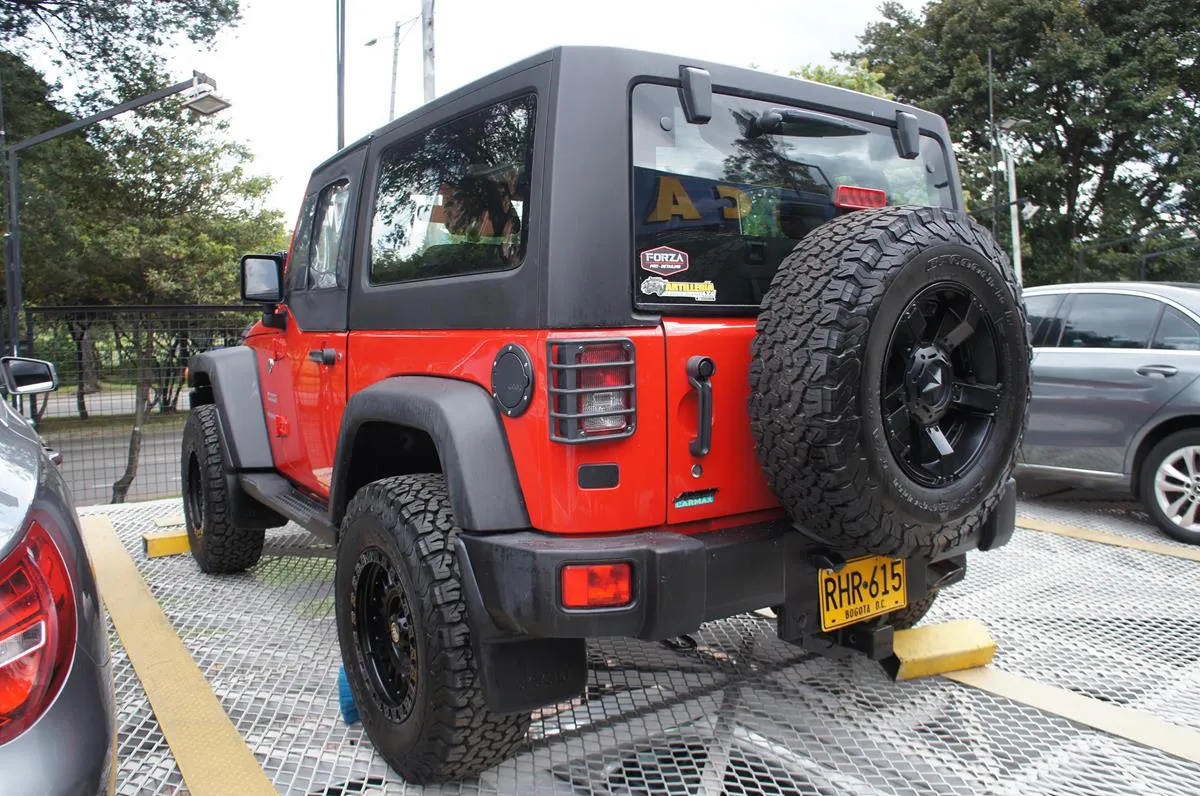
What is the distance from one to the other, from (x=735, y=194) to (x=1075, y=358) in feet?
14.3

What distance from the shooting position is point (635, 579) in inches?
77.8

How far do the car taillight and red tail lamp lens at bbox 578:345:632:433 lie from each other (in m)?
1.09

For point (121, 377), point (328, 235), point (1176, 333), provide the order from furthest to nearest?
point (121, 377) < point (1176, 333) < point (328, 235)

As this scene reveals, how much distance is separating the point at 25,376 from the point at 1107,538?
5649 mm

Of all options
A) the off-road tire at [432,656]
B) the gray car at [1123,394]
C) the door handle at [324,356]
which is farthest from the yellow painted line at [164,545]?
the gray car at [1123,394]

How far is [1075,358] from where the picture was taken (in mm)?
5637

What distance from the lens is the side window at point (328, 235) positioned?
333 cm

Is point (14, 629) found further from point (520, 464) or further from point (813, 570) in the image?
point (813, 570)

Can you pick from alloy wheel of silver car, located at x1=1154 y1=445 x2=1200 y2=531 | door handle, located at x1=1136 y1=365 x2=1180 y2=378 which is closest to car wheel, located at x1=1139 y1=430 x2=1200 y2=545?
alloy wheel of silver car, located at x1=1154 y1=445 x2=1200 y2=531

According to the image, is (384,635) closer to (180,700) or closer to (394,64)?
(180,700)

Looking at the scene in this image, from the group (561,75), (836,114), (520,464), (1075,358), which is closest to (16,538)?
(520,464)

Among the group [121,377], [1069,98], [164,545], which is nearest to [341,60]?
[121,377]

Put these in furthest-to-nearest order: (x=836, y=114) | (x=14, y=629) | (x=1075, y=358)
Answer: (x=1075, y=358)
(x=836, y=114)
(x=14, y=629)

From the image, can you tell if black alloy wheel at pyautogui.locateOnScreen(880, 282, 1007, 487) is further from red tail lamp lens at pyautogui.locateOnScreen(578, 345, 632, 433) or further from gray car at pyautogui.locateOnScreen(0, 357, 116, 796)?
gray car at pyautogui.locateOnScreen(0, 357, 116, 796)
